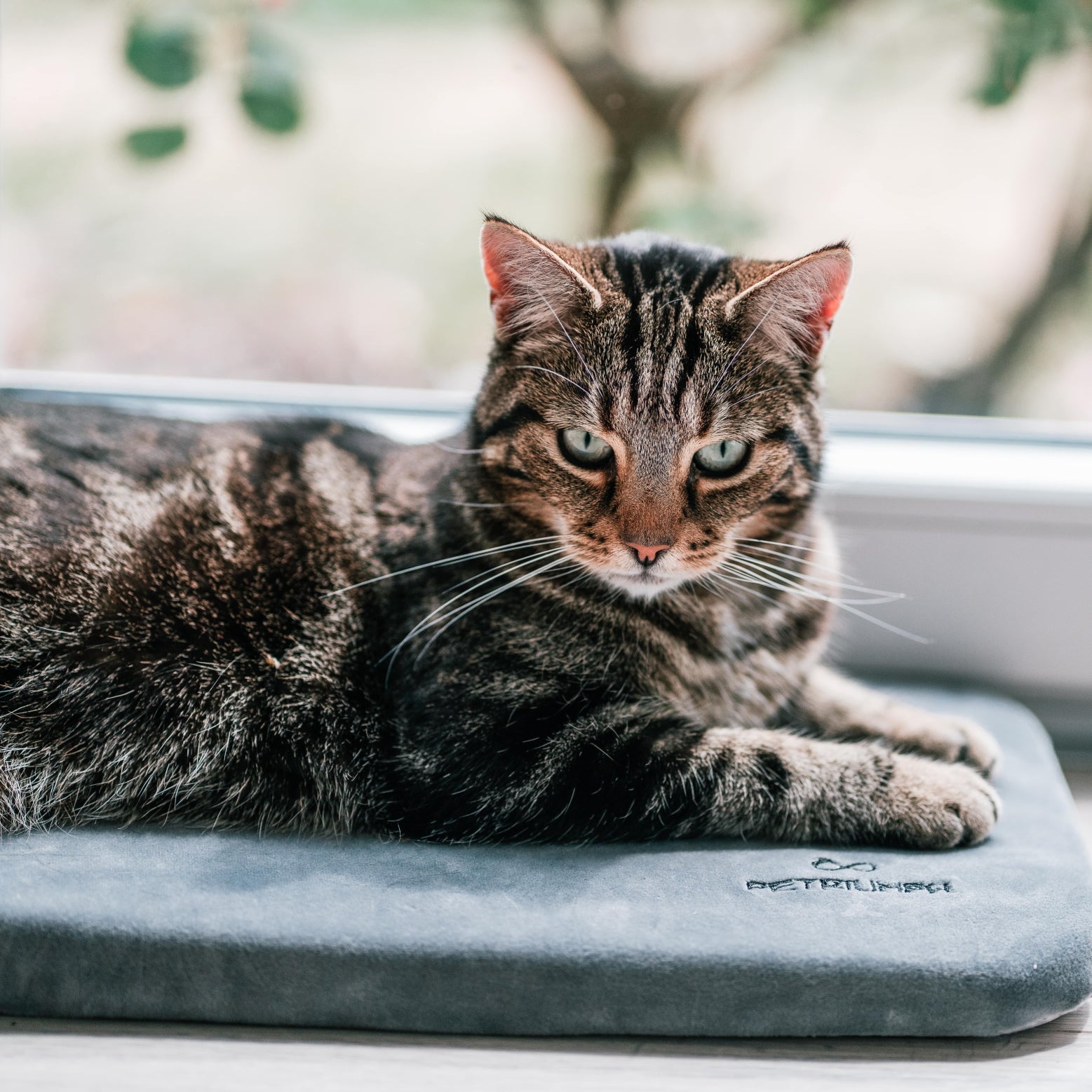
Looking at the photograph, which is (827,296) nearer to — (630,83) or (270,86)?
(630,83)

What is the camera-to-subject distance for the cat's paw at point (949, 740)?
1.27m

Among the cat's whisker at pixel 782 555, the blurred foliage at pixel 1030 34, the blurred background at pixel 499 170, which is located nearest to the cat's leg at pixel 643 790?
the cat's whisker at pixel 782 555

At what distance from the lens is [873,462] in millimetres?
1572

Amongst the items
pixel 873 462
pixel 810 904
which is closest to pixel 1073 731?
pixel 873 462

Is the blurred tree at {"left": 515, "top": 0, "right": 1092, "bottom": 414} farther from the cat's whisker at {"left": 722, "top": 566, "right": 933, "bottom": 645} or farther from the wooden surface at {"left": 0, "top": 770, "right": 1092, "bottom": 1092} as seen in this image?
the wooden surface at {"left": 0, "top": 770, "right": 1092, "bottom": 1092}

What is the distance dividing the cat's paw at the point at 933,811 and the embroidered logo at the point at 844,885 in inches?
2.5

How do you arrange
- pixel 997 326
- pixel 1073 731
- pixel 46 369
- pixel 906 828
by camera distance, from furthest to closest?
1. pixel 46 369
2. pixel 997 326
3. pixel 1073 731
4. pixel 906 828

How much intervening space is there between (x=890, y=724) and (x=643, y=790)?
16.5 inches

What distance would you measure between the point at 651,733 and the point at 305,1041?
44 centimetres

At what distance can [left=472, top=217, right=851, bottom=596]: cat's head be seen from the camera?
110 centimetres

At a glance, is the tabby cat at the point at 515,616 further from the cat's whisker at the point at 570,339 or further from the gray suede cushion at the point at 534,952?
the gray suede cushion at the point at 534,952

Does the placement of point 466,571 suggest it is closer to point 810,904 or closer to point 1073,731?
point 810,904

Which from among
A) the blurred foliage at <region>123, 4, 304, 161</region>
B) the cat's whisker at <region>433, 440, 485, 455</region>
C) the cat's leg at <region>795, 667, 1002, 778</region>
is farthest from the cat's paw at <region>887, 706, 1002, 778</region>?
the blurred foliage at <region>123, 4, 304, 161</region>

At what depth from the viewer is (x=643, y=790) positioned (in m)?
1.07
